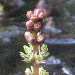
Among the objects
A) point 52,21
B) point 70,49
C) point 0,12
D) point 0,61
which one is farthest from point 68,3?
point 0,61

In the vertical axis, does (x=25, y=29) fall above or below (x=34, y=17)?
above

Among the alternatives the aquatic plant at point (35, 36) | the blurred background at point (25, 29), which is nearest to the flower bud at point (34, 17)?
the aquatic plant at point (35, 36)

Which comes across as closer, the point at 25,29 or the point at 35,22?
the point at 35,22

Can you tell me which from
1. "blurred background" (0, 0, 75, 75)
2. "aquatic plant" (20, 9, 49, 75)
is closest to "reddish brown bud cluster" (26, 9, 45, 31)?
"aquatic plant" (20, 9, 49, 75)

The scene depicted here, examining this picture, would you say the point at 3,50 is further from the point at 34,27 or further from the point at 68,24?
the point at 34,27

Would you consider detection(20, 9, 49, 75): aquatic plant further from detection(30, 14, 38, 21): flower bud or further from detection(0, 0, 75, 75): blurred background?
detection(0, 0, 75, 75): blurred background

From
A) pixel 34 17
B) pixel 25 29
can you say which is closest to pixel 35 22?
pixel 34 17

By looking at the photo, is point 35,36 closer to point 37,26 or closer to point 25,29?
point 37,26

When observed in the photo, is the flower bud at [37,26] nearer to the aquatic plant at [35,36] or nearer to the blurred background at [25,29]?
the aquatic plant at [35,36]
